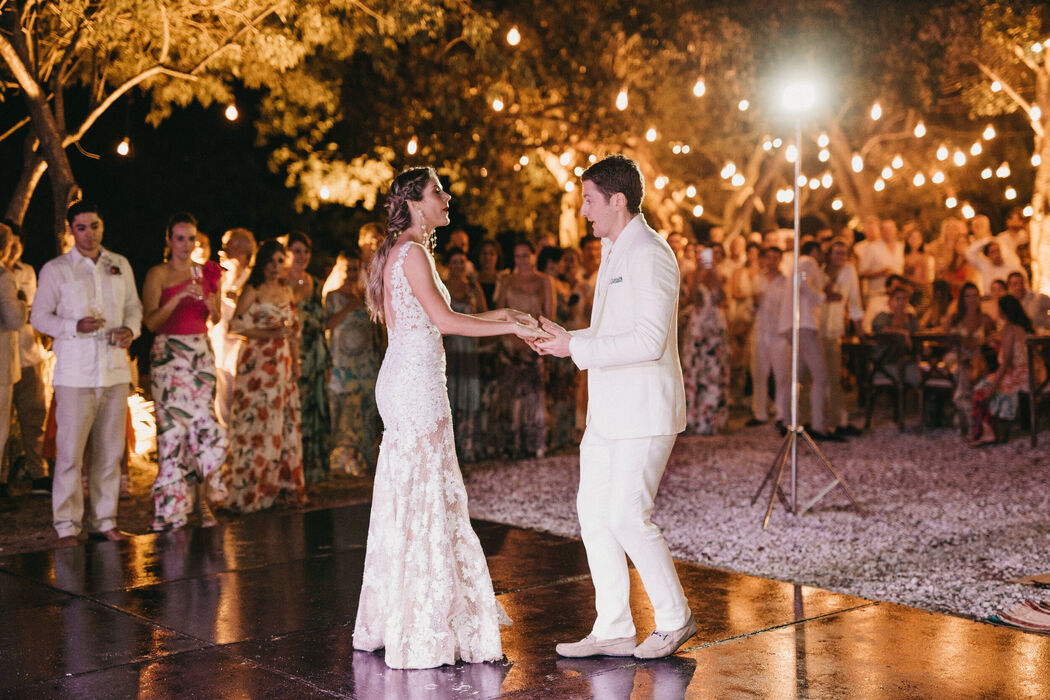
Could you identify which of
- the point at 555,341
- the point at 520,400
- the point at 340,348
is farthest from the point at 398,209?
the point at 520,400

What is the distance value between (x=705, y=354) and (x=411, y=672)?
881 cm

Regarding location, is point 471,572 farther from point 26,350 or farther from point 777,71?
point 777,71

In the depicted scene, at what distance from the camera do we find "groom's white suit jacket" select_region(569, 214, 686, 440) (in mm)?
5129

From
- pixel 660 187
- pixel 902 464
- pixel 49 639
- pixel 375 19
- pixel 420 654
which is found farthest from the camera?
pixel 660 187

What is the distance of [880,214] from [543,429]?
1840cm

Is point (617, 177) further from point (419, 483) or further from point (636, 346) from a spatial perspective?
point (419, 483)

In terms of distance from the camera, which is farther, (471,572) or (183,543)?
(183,543)

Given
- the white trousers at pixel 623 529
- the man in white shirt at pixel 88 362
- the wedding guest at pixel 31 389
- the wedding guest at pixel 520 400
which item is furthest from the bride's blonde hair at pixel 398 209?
the wedding guest at pixel 520 400

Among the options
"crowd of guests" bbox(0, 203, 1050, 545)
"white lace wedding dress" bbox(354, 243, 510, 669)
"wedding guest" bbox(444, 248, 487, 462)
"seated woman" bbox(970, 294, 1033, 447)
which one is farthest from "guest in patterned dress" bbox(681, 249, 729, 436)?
"white lace wedding dress" bbox(354, 243, 510, 669)

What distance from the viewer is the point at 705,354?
13.7m

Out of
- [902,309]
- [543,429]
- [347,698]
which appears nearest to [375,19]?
[543,429]

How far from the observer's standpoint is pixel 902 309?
14.1 m

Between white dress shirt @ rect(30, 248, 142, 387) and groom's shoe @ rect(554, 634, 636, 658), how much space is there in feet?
12.8

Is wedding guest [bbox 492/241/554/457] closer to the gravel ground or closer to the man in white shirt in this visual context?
the gravel ground
